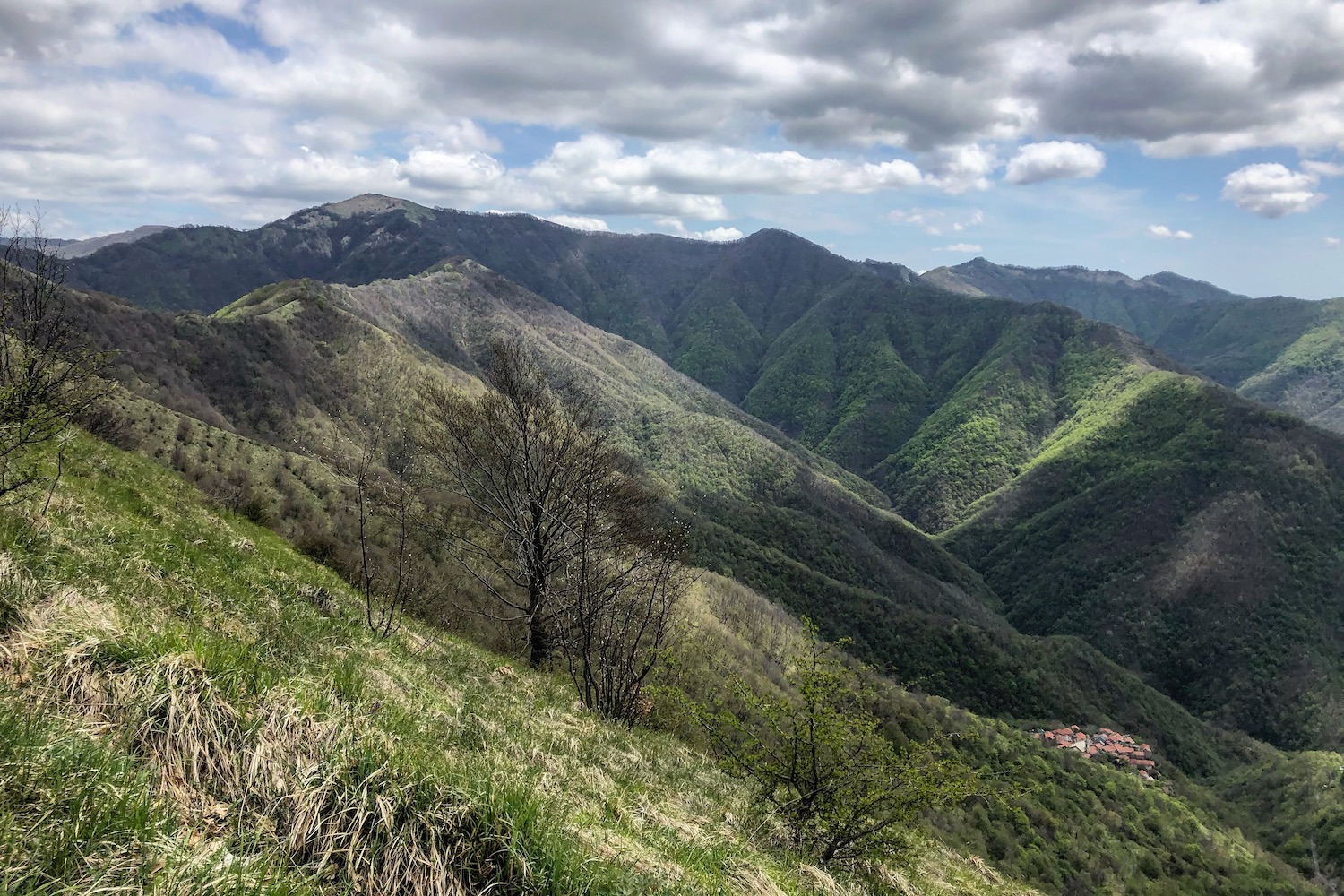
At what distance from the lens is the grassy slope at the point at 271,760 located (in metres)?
2.66

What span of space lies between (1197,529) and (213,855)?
158 m

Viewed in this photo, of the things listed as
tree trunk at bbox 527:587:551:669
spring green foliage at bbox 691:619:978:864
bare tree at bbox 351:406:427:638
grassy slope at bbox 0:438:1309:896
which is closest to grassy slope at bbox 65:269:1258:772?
bare tree at bbox 351:406:427:638

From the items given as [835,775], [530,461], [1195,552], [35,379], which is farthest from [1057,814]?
[1195,552]

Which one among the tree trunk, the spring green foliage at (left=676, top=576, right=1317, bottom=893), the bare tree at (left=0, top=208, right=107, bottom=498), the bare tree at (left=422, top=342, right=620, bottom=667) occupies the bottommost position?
the spring green foliage at (left=676, top=576, right=1317, bottom=893)

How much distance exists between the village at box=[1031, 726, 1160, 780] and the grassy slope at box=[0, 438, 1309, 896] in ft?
200

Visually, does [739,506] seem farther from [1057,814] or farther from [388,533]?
[388,533]

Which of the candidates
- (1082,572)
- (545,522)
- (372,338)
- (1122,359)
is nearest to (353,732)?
(545,522)

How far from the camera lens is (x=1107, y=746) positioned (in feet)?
203

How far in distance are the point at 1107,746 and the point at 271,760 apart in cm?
7890

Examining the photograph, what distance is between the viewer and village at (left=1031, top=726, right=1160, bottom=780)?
57122 mm

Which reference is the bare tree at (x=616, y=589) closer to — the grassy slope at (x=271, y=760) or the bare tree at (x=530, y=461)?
the bare tree at (x=530, y=461)

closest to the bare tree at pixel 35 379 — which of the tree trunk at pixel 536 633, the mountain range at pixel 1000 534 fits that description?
the mountain range at pixel 1000 534

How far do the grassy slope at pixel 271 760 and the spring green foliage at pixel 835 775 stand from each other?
1.81 feet

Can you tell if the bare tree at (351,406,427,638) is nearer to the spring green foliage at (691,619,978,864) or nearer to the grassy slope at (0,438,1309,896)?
the grassy slope at (0,438,1309,896)
